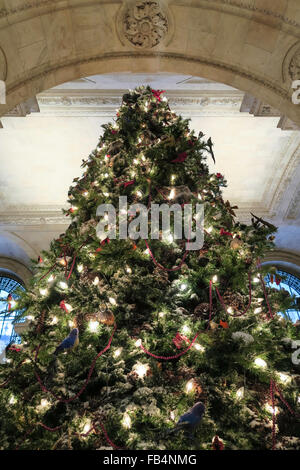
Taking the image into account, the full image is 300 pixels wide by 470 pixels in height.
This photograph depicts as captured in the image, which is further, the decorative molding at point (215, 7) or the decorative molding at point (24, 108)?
the decorative molding at point (24, 108)

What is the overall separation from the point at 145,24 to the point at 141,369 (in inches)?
145

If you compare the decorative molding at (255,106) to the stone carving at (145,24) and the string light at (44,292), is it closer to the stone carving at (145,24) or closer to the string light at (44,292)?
the stone carving at (145,24)

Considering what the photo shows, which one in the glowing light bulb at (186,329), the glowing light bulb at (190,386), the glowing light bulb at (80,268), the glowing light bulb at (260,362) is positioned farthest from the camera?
the glowing light bulb at (80,268)

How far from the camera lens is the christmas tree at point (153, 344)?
1316mm

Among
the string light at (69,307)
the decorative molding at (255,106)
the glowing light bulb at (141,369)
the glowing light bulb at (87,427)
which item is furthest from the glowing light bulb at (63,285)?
the decorative molding at (255,106)

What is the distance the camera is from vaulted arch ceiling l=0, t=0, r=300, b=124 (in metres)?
2.91

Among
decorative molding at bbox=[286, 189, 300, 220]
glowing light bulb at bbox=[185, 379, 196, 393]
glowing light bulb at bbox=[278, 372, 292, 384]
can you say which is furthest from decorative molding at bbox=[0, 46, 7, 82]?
decorative molding at bbox=[286, 189, 300, 220]

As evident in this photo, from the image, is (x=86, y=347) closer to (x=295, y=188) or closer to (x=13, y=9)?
(x=13, y=9)

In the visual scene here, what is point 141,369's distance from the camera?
1.53 meters

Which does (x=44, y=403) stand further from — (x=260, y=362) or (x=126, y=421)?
(x=260, y=362)

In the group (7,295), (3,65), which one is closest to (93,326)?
(3,65)

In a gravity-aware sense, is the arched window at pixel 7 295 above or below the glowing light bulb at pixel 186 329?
above

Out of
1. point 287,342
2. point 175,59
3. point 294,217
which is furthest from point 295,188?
point 287,342

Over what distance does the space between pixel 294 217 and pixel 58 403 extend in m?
7.94
